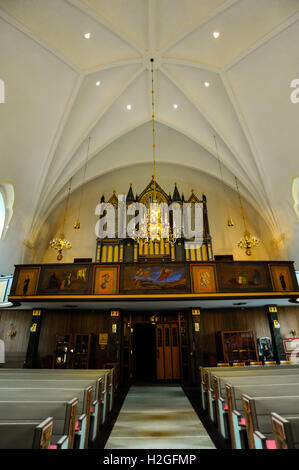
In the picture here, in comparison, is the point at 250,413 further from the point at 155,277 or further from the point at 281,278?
the point at 281,278

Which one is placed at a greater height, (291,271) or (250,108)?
(250,108)

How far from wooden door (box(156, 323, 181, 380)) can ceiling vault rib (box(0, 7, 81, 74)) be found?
13.0 metres

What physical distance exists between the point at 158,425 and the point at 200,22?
13286 millimetres

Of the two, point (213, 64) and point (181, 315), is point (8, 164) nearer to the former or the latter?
point (213, 64)

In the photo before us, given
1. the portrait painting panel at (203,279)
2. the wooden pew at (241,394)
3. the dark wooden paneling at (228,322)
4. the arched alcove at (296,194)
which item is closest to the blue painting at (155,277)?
the portrait painting panel at (203,279)

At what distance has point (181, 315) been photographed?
1300 cm

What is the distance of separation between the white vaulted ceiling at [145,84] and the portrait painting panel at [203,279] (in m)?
5.37

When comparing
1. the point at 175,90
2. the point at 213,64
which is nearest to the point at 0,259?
the point at 175,90

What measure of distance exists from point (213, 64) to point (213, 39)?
94cm

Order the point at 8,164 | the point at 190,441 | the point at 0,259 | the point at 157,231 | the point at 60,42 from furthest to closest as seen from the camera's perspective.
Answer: the point at 0,259 < the point at 8,164 < the point at 60,42 < the point at 157,231 < the point at 190,441

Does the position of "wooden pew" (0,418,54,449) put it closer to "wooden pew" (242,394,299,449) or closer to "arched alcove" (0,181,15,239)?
"wooden pew" (242,394,299,449)

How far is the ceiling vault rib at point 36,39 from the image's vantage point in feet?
24.7

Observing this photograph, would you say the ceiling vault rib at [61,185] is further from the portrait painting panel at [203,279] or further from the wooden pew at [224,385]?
the wooden pew at [224,385]

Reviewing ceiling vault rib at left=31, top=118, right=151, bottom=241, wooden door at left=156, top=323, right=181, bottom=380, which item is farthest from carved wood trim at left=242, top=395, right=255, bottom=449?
ceiling vault rib at left=31, top=118, right=151, bottom=241
